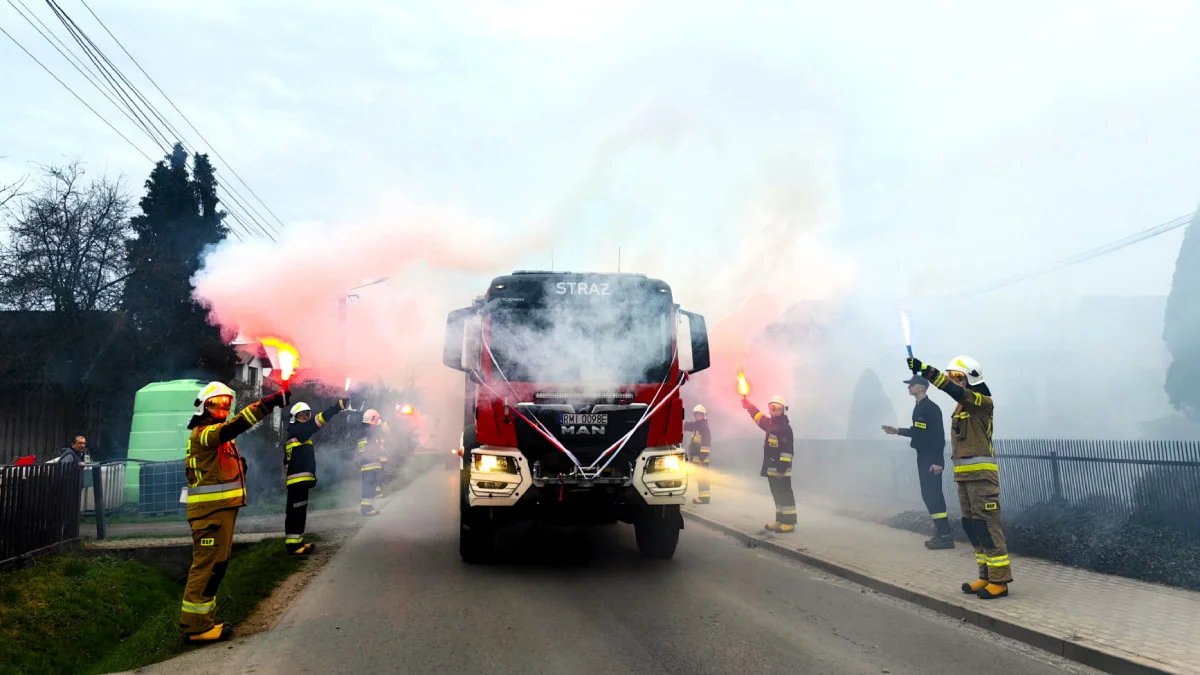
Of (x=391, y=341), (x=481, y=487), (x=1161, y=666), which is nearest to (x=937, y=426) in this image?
(x=1161, y=666)

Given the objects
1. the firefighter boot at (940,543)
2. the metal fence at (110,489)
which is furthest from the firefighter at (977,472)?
the metal fence at (110,489)

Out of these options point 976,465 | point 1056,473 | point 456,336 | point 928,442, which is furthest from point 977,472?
point 1056,473

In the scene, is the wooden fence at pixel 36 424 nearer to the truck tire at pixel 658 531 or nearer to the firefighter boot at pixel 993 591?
the truck tire at pixel 658 531

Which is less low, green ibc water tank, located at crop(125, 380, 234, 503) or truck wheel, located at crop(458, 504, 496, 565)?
green ibc water tank, located at crop(125, 380, 234, 503)

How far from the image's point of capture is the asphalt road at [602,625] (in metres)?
4.82

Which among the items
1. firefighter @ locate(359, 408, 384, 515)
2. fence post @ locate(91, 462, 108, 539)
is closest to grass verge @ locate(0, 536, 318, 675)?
fence post @ locate(91, 462, 108, 539)

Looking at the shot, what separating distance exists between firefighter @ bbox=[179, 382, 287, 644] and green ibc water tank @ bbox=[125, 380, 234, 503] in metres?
11.6

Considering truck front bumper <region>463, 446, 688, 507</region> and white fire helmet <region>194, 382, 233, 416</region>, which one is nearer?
white fire helmet <region>194, 382, 233, 416</region>

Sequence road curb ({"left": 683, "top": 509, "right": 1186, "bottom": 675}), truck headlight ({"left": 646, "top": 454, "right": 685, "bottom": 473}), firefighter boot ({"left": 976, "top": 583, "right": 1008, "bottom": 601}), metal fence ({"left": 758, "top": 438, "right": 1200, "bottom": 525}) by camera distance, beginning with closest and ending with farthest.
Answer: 1. road curb ({"left": 683, "top": 509, "right": 1186, "bottom": 675})
2. firefighter boot ({"left": 976, "top": 583, "right": 1008, "bottom": 601})
3. truck headlight ({"left": 646, "top": 454, "right": 685, "bottom": 473})
4. metal fence ({"left": 758, "top": 438, "right": 1200, "bottom": 525})

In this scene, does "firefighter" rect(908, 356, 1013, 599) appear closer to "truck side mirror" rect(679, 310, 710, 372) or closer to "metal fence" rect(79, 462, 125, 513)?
"truck side mirror" rect(679, 310, 710, 372)

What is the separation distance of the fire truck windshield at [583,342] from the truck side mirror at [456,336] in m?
0.35

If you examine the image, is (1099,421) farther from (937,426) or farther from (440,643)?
(440,643)

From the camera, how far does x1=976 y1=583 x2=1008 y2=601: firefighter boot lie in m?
6.39

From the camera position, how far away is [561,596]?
6742 mm
